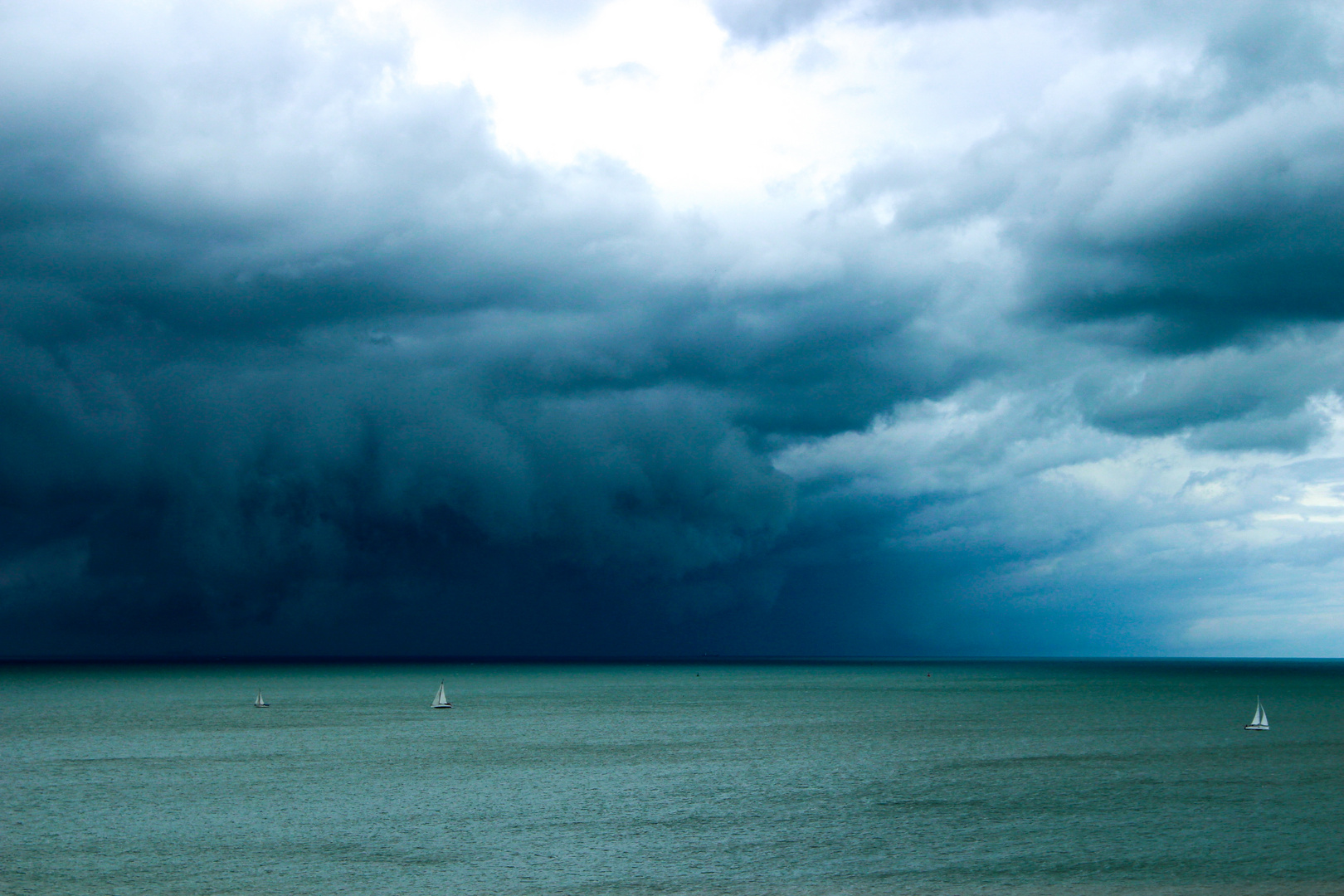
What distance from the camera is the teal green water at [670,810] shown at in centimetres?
4516

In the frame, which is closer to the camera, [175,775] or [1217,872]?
[1217,872]

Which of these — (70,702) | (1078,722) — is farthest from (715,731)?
(70,702)

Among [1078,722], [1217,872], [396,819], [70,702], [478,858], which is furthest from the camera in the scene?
[70,702]

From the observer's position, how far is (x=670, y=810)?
6194cm

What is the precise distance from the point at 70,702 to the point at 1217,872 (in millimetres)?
173437

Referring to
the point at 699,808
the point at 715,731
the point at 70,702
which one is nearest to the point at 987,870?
the point at 699,808

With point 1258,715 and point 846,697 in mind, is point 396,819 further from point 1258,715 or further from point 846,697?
point 846,697

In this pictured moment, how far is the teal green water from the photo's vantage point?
45156 millimetres

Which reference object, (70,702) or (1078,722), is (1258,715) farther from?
(70,702)

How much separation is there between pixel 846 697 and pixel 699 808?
14054 centimetres

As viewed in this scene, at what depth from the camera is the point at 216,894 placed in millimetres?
42344

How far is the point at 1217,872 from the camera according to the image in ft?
150

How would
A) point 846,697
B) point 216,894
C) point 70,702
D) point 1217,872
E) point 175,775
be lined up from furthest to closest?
point 846,697 → point 70,702 → point 175,775 → point 1217,872 → point 216,894

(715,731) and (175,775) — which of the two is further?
(715,731)
